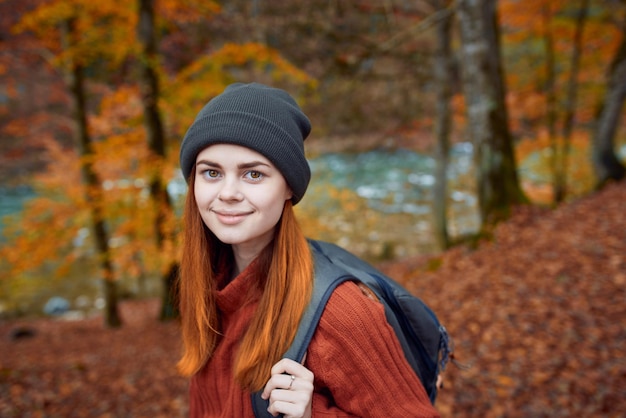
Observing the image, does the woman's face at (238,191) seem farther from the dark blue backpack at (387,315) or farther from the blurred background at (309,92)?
the blurred background at (309,92)

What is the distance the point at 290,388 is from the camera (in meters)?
1.27

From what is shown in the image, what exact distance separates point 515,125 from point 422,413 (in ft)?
47.6

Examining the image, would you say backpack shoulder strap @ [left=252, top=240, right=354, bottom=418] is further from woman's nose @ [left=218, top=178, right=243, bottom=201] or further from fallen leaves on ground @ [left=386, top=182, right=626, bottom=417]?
fallen leaves on ground @ [left=386, top=182, right=626, bottom=417]

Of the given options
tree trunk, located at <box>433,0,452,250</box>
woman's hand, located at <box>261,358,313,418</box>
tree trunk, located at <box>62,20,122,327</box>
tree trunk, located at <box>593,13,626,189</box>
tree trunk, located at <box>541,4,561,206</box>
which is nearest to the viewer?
woman's hand, located at <box>261,358,313,418</box>

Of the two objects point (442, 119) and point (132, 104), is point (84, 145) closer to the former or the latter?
point (132, 104)

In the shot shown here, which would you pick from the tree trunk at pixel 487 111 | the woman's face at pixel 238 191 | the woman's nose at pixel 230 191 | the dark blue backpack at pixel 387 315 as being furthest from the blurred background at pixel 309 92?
the woman's nose at pixel 230 191

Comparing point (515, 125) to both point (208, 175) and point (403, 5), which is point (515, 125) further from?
point (208, 175)

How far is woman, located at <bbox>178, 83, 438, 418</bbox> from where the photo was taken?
1.33m

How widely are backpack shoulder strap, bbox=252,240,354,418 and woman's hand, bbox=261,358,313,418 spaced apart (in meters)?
0.04

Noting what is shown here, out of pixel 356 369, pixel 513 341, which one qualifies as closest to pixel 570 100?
pixel 513 341

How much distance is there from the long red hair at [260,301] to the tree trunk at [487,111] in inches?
239

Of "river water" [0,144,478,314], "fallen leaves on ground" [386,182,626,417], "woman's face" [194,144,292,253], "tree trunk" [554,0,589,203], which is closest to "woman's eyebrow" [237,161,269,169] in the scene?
"woman's face" [194,144,292,253]

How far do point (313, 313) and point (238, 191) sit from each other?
19.2 inches

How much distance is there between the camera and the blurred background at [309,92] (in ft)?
21.7
